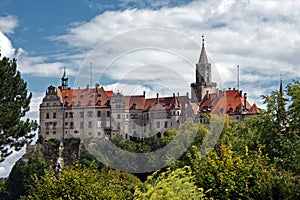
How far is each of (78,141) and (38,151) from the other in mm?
7055

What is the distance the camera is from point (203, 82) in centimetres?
9975

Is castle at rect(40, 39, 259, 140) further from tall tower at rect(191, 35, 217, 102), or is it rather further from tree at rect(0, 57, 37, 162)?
tree at rect(0, 57, 37, 162)

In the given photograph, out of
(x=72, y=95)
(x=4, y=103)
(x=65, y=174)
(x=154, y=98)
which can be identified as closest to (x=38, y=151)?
(x=72, y=95)

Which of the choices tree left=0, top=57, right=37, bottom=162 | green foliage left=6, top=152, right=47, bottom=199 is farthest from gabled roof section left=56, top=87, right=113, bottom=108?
tree left=0, top=57, right=37, bottom=162

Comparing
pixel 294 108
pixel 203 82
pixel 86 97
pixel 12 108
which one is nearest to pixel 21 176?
→ pixel 86 97

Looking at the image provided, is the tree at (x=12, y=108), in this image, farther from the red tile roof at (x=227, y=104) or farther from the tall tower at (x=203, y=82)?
the tall tower at (x=203, y=82)

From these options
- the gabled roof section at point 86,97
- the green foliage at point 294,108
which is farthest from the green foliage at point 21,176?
the green foliage at point 294,108

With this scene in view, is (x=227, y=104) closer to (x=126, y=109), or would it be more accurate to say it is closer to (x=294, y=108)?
(x=126, y=109)

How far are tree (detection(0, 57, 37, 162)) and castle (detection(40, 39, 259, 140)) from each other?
57.2 metres

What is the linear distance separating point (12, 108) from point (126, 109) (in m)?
66.2

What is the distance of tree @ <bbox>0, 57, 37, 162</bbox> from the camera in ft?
106

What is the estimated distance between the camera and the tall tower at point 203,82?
325 ft

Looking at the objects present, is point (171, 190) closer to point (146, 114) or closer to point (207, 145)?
point (207, 145)

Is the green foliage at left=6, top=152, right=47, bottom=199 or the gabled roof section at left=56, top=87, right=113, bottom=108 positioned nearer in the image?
the green foliage at left=6, top=152, right=47, bottom=199
